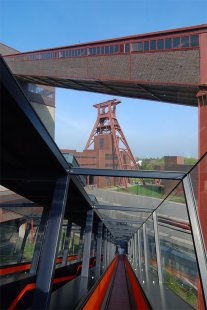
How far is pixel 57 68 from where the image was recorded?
91.3ft

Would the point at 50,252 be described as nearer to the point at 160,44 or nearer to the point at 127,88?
the point at 160,44

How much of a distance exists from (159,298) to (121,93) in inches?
933

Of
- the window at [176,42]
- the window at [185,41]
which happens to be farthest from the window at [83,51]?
the window at [185,41]

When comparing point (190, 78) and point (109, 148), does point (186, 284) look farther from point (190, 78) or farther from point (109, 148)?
point (190, 78)

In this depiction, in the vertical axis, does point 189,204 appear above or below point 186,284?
above

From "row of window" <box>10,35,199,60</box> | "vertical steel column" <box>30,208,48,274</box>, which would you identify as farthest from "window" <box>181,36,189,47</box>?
"vertical steel column" <box>30,208,48,274</box>

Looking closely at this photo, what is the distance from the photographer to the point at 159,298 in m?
5.11

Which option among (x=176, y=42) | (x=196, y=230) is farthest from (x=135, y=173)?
(x=176, y=42)

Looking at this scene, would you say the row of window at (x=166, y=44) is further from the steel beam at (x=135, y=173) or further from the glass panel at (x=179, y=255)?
the steel beam at (x=135, y=173)

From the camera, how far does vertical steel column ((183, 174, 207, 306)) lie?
11.9 ft

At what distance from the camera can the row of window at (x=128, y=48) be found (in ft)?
64.7

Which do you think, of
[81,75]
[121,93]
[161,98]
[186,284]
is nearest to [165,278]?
[186,284]

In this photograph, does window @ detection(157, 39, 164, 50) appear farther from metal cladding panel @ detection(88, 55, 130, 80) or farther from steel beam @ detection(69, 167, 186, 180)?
steel beam @ detection(69, 167, 186, 180)

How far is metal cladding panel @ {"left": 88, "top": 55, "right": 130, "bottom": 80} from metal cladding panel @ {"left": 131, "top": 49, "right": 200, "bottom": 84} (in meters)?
0.63
